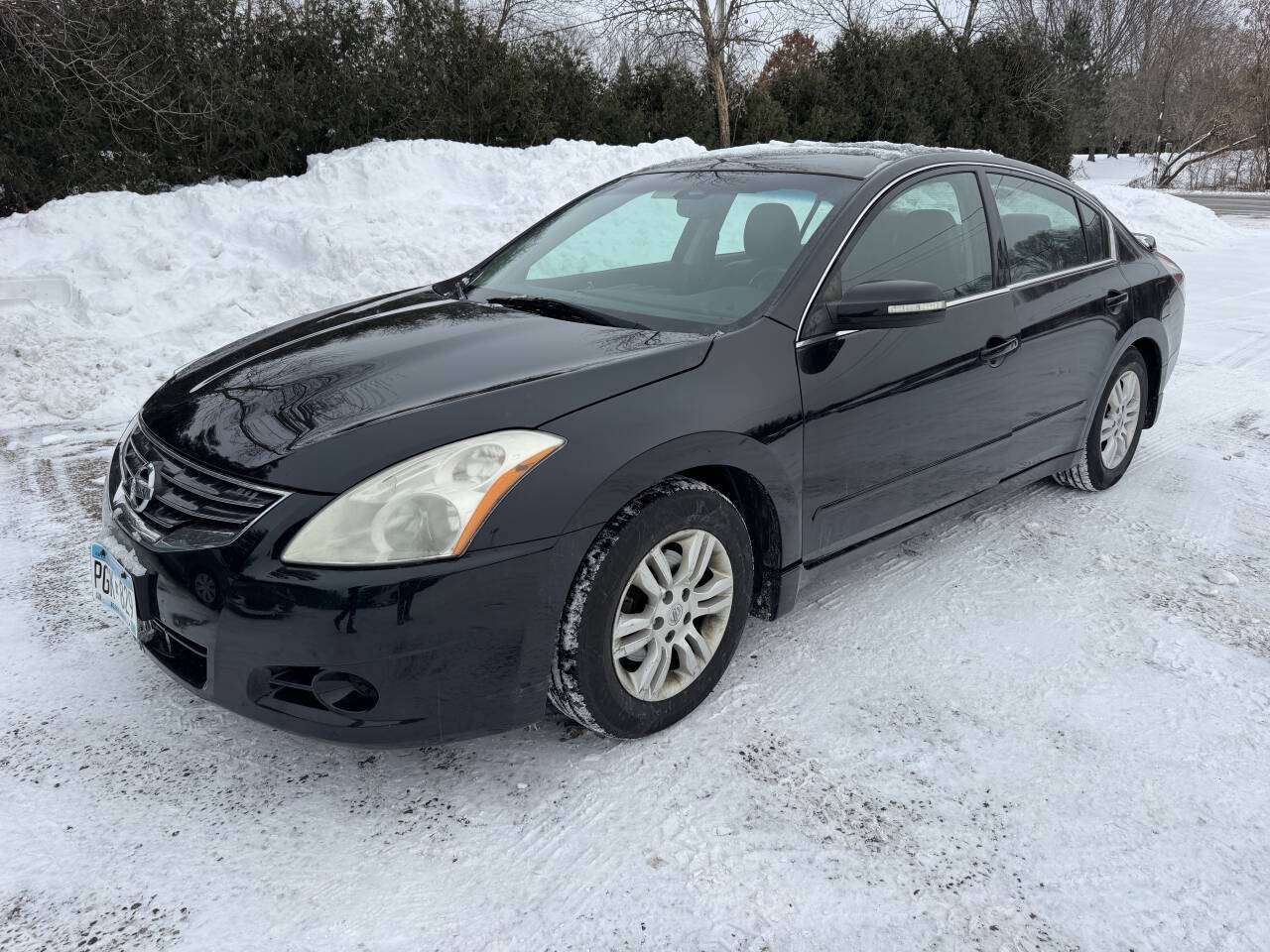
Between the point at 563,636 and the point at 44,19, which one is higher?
the point at 44,19

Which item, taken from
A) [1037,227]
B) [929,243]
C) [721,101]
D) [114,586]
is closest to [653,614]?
[114,586]

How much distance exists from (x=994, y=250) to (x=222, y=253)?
21.3 ft

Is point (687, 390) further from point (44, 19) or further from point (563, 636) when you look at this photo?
point (44, 19)

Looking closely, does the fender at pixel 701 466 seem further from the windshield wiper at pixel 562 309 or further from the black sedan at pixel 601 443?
the windshield wiper at pixel 562 309

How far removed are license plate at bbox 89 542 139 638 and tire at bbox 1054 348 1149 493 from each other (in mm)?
Answer: 3764

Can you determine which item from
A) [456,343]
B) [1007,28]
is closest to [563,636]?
[456,343]

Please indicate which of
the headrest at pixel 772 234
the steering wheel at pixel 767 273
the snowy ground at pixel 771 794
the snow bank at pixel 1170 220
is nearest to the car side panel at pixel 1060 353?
the snowy ground at pixel 771 794

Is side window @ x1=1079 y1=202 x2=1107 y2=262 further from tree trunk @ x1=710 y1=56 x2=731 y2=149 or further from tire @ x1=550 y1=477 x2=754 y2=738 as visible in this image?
tree trunk @ x1=710 y1=56 x2=731 y2=149

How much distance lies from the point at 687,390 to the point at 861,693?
1.08m

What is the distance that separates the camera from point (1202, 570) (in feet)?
12.2

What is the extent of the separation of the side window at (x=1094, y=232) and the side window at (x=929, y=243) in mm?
897

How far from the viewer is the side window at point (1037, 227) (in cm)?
371

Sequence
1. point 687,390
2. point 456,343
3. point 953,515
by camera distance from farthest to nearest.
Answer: point 953,515 < point 456,343 < point 687,390

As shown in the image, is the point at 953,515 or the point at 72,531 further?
the point at 72,531
